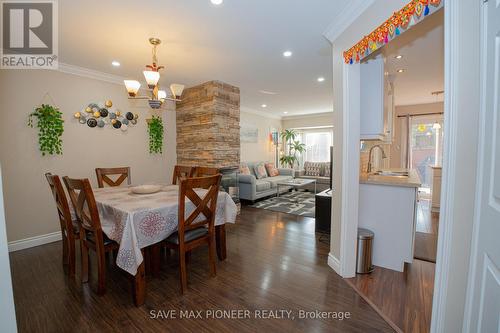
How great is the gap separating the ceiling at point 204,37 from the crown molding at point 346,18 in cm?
7

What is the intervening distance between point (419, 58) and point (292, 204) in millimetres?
3445

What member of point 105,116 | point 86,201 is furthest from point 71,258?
point 105,116

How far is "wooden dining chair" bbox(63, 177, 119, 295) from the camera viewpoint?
70.1 inches

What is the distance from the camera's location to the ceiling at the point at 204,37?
77.7 inches

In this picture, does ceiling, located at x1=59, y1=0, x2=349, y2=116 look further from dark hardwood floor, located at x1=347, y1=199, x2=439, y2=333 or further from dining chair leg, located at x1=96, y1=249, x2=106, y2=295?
dark hardwood floor, located at x1=347, y1=199, x2=439, y2=333

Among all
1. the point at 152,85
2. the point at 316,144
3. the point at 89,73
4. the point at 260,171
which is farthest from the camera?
the point at 316,144

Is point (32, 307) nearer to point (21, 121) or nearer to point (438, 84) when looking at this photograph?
point (21, 121)

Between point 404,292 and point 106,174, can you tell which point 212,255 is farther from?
Result: point 106,174

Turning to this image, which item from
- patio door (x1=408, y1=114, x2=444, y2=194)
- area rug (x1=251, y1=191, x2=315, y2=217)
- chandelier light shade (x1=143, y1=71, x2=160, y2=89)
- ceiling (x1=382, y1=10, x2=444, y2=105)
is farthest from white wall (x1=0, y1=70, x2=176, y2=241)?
patio door (x1=408, y1=114, x2=444, y2=194)

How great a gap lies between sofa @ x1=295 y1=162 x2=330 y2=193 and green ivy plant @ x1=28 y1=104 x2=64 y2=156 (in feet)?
18.5

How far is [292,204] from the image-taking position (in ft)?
16.9

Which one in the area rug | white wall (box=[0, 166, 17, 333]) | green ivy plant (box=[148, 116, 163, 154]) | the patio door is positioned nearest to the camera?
white wall (box=[0, 166, 17, 333])

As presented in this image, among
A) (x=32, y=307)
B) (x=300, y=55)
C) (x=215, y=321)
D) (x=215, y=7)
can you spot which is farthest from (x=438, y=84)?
(x=32, y=307)

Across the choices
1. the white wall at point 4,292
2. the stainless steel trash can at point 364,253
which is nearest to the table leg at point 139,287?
the white wall at point 4,292
